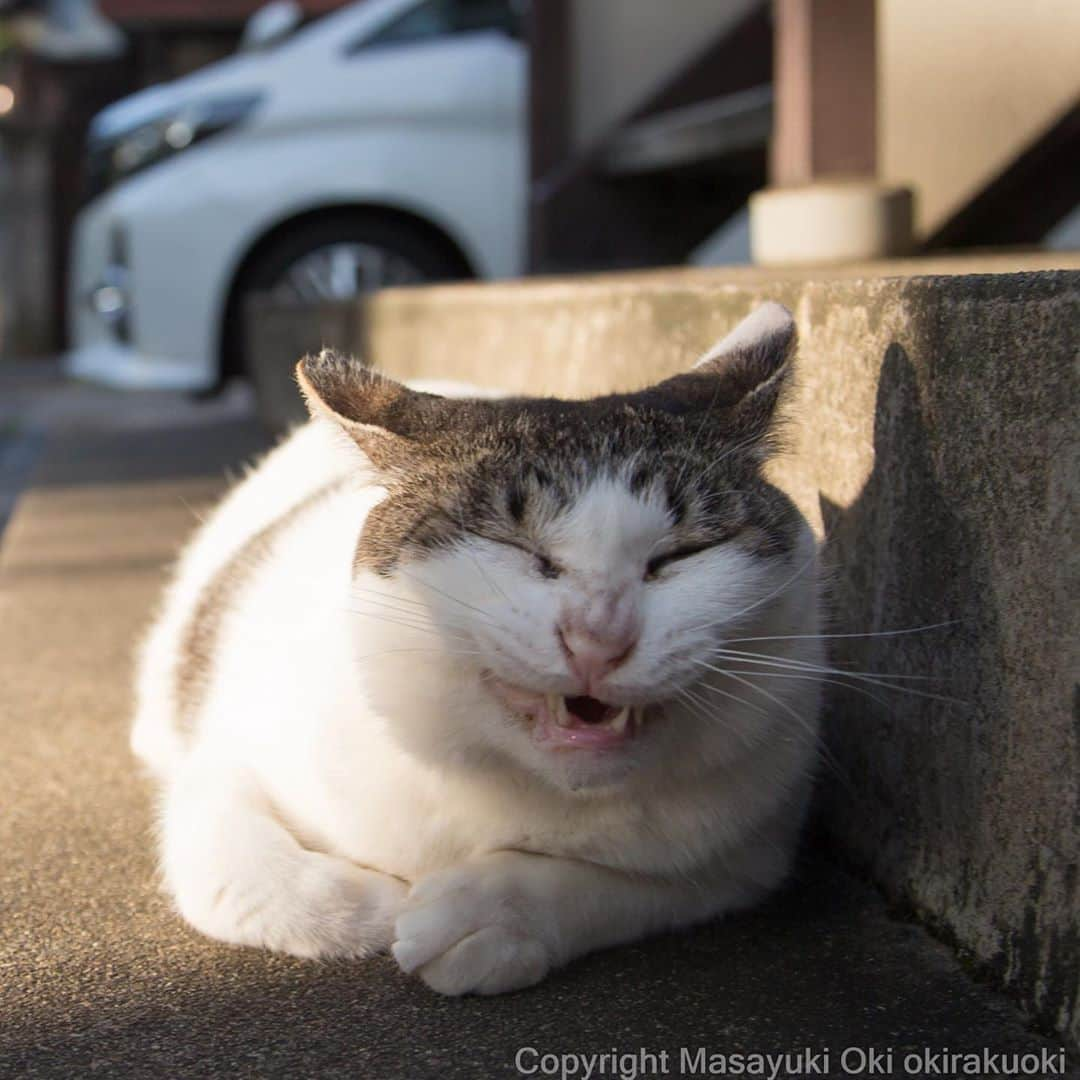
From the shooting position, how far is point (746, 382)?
1.94 m

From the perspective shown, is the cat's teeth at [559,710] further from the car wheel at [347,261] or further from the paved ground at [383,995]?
the car wheel at [347,261]

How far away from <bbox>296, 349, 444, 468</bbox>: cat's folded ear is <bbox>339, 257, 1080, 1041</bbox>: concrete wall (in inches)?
23.2

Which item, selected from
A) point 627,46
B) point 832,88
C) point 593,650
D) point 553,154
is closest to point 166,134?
point 553,154

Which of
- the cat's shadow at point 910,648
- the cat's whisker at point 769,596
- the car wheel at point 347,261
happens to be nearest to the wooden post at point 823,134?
the cat's shadow at point 910,648

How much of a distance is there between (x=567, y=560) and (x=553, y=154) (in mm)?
4533

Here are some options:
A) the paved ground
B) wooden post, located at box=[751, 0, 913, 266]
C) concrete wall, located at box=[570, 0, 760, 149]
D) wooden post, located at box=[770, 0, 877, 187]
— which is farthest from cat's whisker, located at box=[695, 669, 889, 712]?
concrete wall, located at box=[570, 0, 760, 149]

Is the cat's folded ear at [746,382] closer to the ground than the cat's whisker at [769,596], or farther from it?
farther from it

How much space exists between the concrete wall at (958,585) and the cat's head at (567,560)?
158 millimetres

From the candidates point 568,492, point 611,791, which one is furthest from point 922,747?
point 568,492

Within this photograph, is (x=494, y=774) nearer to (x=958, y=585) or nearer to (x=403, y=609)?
(x=403, y=609)

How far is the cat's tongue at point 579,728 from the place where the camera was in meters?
1.67

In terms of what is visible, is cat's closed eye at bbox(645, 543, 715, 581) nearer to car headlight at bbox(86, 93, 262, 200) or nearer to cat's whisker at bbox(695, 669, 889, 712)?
cat's whisker at bbox(695, 669, 889, 712)

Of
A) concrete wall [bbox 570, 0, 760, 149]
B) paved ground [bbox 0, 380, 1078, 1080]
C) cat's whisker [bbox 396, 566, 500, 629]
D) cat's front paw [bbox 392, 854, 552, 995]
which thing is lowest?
paved ground [bbox 0, 380, 1078, 1080]

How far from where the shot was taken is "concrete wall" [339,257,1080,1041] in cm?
159
